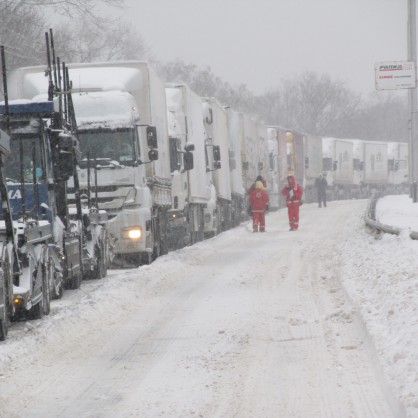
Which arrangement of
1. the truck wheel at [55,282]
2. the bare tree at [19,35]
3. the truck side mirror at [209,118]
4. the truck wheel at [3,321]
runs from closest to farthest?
the truck wheel at [3,321]
the truck wheel at [55,282]
the truck side mirror at [209,118]
the bare tree at [19,35]

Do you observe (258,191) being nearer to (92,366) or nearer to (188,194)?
(188,194)

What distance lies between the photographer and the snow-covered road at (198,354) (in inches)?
283

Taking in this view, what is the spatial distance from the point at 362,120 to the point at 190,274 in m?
145

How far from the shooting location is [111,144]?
1912 centimetres

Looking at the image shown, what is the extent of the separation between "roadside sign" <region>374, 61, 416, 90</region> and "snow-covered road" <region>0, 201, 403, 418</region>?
18906mm

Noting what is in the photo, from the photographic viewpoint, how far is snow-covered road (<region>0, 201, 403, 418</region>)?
23.6ft

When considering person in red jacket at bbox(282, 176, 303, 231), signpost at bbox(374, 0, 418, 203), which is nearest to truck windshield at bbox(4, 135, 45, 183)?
person in red jacket at bbox(282, 176, 303, 231)

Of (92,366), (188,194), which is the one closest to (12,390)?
(92,366)

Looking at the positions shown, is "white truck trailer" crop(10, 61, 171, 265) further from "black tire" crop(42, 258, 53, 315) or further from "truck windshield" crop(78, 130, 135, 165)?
"black tire" crop(42, 258, 53, 315)

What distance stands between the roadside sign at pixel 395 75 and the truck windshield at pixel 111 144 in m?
16.7

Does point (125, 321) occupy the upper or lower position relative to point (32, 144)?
lower

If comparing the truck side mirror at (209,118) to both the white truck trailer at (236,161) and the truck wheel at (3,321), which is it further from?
the truck wheel at (3,321)

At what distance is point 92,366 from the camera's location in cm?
886

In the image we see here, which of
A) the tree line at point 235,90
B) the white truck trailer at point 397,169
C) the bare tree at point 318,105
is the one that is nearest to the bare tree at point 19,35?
the tree line at point 235,90
